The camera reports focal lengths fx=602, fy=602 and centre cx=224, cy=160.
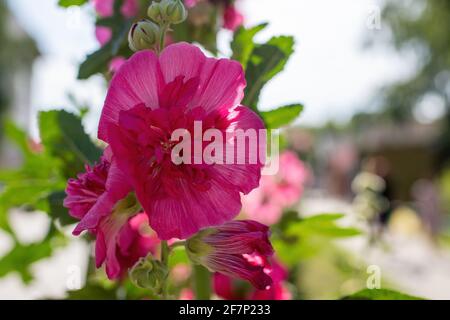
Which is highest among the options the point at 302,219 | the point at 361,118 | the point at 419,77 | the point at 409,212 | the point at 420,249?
the point at 361,118

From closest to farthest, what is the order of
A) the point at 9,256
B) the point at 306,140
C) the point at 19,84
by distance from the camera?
1. the point at 9,256
2. the point at 306,140
3. the point at 19,84

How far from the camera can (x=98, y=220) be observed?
56cm

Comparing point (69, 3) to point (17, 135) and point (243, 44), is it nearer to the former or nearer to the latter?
point (243, 44)

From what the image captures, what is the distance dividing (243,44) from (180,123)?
0.27 m

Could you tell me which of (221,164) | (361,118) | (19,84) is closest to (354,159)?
(361,118)

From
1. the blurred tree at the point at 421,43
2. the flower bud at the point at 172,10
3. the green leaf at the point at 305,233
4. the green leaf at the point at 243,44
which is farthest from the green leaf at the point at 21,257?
the blurred tree at the point at 421,43

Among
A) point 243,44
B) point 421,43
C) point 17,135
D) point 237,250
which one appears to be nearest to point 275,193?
point 17,135

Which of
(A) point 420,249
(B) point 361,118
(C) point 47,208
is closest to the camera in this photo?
(C) point 47,208

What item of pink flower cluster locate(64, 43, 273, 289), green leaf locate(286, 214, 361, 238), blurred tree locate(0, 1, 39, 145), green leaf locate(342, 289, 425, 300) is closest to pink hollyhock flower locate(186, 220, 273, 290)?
pink flower cluster locate(64, 43, 273, 289)

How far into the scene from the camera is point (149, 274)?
63 centimetres

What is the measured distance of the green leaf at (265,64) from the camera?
31.0 inches

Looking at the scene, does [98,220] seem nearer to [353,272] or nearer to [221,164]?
[221,164]

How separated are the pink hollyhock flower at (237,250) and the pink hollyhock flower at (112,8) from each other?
0.44m

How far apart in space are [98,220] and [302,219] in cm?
56
